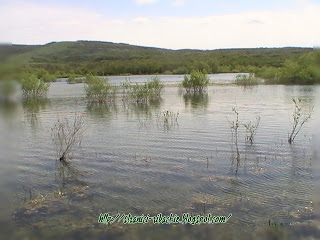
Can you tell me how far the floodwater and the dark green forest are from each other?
11.1 feet

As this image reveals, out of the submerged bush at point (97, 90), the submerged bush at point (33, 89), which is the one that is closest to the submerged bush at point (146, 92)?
the submerged bush at point (97, 90)

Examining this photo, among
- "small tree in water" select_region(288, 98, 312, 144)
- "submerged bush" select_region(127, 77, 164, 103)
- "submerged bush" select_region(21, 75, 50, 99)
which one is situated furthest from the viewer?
"submerged bush" select_region(21, 75, 50, 99)

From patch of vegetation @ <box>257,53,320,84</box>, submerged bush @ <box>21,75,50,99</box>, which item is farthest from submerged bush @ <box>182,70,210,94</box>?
submerged bush @ <box>21,75,50,99</box>

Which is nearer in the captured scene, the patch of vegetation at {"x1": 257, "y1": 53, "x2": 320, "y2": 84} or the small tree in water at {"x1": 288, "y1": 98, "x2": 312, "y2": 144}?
the small tree in water at {"x1": 288, "y1": 98, "x2": 312, "y2": 144}

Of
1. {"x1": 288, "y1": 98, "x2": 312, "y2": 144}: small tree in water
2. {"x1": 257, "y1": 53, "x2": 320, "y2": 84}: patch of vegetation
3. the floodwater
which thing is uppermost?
{"x1": 257, "y1": 53, "x2": 320, "y2": 84}: patch of vegetation

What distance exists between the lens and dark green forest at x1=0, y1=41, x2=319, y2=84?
5.47m

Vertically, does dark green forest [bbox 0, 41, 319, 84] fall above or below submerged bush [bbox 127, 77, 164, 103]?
above

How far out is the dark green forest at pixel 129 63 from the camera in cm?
547

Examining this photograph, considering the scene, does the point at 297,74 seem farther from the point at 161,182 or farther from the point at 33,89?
the point at 161,182

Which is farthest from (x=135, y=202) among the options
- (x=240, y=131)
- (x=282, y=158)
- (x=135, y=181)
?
(x=240, y=131)

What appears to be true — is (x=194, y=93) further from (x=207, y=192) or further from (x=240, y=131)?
(x=207, y=192)

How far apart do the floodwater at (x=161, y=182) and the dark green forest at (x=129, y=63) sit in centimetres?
337

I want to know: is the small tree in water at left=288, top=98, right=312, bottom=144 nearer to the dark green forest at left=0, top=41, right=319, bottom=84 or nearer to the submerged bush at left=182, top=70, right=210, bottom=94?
the dark green forest at left=0, top=41, right=319, bottom=84

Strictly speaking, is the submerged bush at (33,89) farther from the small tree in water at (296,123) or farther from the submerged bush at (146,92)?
the small tree in water at (296,123)
